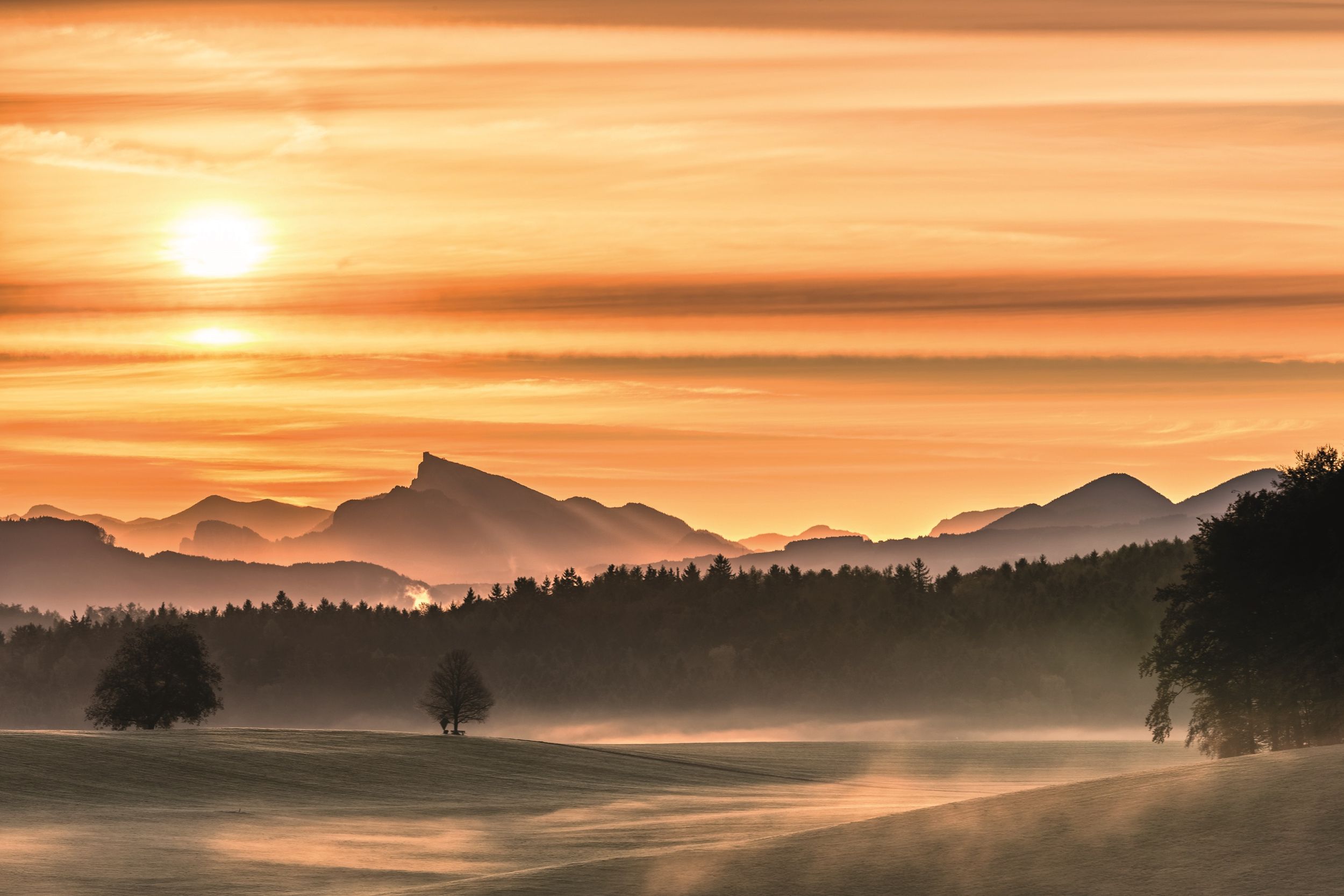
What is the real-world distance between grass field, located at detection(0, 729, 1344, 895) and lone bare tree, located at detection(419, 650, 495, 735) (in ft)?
117

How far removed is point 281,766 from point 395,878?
42913mm

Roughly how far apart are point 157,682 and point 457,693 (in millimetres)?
31641

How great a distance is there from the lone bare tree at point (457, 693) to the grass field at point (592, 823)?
3572cm

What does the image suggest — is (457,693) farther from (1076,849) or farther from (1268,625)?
(1076,849)

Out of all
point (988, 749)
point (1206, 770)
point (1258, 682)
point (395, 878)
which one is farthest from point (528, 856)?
point (988, 749)

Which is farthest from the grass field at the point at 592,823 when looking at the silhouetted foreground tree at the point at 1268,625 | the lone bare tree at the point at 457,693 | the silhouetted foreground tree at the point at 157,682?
the lone bare tree at the point at 457,693

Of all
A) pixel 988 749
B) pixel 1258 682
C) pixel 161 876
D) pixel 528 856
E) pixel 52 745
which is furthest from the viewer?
pixel 988 749

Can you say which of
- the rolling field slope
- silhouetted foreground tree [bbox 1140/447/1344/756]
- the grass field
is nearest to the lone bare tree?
the grass field

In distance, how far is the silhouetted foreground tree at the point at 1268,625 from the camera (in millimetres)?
67438

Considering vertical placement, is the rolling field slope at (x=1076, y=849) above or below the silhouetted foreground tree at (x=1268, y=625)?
below

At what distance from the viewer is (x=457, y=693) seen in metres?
151

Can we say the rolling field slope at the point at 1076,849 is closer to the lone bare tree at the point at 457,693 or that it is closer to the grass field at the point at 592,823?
the grass field at the point at 592,823

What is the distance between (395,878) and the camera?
46.1 metres

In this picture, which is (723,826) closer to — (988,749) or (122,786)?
(122,786)
